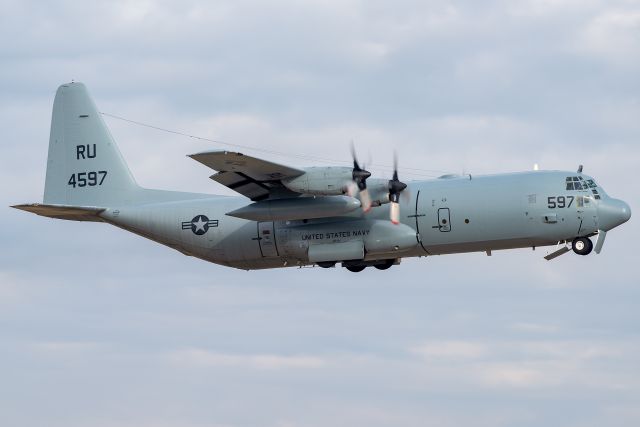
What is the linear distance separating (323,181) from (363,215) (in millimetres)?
2879

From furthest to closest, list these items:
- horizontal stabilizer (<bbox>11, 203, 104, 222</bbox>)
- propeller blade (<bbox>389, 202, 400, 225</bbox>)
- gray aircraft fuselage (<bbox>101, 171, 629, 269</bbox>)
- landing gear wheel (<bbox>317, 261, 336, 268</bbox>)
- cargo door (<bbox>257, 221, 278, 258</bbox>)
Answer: horizontal stabilizer (<bbox>11, 203, 104, 222</bbox>), cargo door (<bbox>257, 221, 278, 258</bbox>), landing gear wheel (<bbox>317, 261, 336, 268</bbox>), propeller blade (<bbox>389, 202, 400, 225</bbox>), gray aircraft fuselage (<bbox>101, 171, 629, 269</bbox>)

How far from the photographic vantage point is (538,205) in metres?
34.8

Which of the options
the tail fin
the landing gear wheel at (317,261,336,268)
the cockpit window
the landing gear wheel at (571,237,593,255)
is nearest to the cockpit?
the cockpit window

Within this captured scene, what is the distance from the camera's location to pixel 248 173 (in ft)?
112

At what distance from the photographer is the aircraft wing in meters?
33.1

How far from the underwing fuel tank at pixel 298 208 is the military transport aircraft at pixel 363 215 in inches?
1.1

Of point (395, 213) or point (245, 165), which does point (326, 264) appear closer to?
point (395, 213)

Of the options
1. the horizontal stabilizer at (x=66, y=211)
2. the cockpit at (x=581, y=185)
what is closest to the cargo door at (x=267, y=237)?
the horizontal stabilizer at (x=66, y=211)

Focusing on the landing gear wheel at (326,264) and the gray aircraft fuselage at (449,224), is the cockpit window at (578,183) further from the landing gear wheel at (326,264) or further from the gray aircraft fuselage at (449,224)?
the landing gear wheel at (326,264)

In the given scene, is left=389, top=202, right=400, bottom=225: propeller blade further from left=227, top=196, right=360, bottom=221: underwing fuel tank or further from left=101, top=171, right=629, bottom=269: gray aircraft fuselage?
left=227, top=196, right=360, bottom=221: underwing fuel tank

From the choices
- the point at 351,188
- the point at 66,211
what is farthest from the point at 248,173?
the point at 66,211

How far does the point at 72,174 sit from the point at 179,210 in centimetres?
464

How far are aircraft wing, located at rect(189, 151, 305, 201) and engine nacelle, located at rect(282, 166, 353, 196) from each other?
22 centimetres

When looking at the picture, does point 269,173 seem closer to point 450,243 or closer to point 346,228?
point 346,228
